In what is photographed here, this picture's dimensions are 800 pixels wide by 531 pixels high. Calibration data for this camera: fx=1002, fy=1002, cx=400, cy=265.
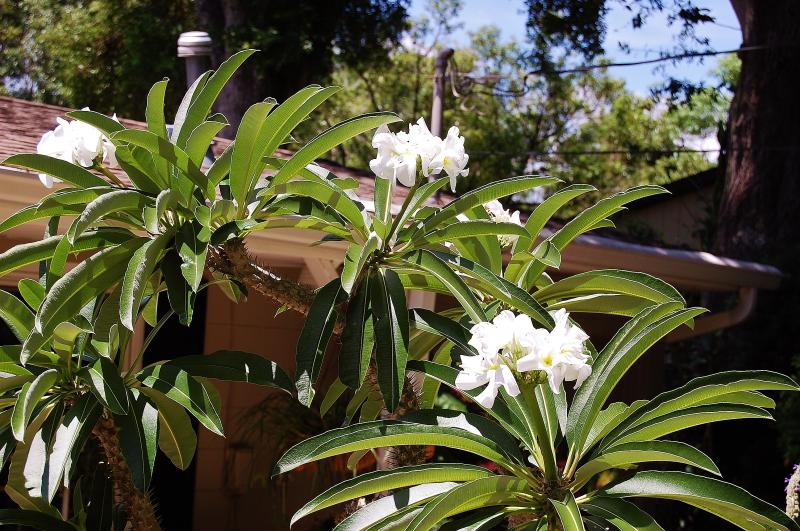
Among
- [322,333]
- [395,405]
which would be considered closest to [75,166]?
[322,333]

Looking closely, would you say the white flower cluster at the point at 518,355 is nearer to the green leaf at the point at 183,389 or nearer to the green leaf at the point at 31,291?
the green leaf at the point at 183,389

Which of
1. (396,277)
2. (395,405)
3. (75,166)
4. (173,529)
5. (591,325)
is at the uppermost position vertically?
(75,166)

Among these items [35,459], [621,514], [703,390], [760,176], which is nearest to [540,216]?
[703,390]

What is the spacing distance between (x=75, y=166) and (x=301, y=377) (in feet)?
2.90

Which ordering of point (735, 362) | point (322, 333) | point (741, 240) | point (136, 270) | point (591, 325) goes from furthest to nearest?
point (741, 240) → point (735, 362) → point (591, 325) → point (322, 333) → point (136, 270)

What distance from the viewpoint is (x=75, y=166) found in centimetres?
279

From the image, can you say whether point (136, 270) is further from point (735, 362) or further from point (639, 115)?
point (639, 115)

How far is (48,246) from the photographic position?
9.01 ft

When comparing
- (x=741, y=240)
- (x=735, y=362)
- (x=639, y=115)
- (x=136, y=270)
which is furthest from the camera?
(x=639, y=115)

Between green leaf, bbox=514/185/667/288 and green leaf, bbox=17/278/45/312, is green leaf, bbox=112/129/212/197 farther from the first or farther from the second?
green leaf, bbox=514/185/667/288

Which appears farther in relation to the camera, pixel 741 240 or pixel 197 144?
pixel 741 240

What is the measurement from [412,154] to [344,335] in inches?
20.5

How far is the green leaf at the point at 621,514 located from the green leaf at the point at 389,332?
1.94 ft

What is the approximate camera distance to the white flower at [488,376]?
2309 millimetres
